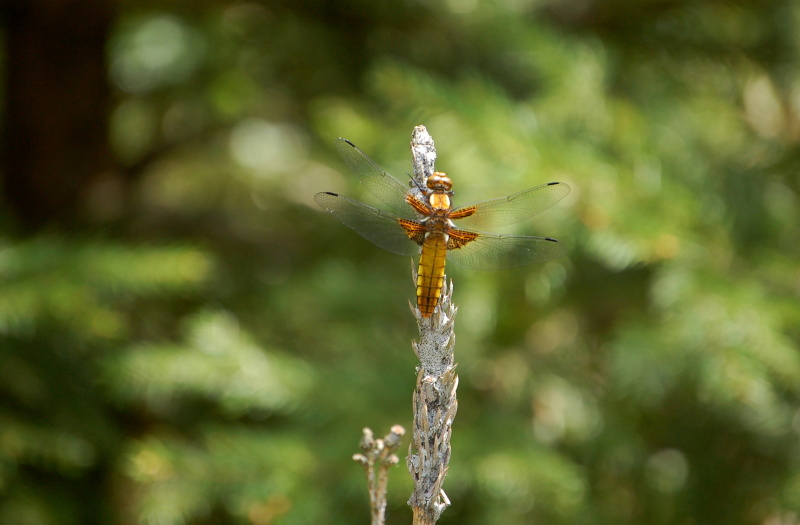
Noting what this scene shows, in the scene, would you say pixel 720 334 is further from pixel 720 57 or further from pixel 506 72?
pixel 506 72

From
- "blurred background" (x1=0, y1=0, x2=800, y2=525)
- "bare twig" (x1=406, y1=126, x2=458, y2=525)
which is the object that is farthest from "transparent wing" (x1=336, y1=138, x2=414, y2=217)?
"bare twig" (x1=406, y1=126, x2=458, y2=525)

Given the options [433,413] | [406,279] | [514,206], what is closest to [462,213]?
[514,206]

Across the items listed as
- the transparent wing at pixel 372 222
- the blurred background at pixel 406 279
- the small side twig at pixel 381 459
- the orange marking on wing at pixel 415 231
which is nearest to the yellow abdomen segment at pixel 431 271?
the orange marking on wing at pixel 415 231

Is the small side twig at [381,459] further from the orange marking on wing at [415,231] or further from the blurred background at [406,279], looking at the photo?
the blurred background at [406,279]

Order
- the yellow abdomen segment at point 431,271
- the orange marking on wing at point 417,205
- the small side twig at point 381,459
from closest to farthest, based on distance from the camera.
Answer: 1. the small side twig at point 381,459
2. the yellow abdomen segment at point 431,271
3. the orange marking on wing at point 417,205

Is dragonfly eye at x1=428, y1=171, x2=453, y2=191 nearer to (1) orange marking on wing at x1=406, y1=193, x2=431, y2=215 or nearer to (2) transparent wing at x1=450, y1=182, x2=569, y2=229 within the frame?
(1) orange marking on wing at x1=406, y1=193, x2=431, y2=215

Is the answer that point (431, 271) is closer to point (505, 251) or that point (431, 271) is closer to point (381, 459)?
point (505, 251)
